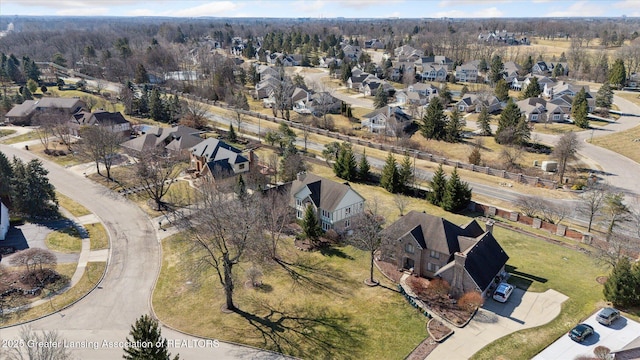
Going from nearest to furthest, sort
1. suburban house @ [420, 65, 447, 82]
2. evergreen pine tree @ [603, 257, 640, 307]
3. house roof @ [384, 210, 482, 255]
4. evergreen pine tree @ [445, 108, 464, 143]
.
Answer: evergreen pine tree @ [603, 257, 640, 307] → house roof @ [384, 210, 482, 255] → evergreen pine tree @ [445, 108, 464, 143] → suburban house @ [420, 65, 447, 82]

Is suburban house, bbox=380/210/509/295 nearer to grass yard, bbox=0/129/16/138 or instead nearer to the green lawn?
the green lawn

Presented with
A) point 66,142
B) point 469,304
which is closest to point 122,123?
point 66,142

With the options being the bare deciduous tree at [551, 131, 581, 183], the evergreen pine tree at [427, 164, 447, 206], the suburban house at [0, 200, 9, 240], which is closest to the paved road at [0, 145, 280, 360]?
the suburban house at [0, 200, 9, 240]

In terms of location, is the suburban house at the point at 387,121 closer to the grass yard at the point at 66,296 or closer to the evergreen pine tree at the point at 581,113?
the evergreen pine tree at the point at 581,113

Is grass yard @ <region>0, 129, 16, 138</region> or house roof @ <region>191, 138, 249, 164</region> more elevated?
house roof @ <region>191, 138, 249, 164</region>

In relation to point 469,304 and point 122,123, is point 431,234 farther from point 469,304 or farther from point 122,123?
point 122,123

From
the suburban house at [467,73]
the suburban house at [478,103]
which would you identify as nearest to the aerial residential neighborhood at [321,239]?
the suburban house at [478,103]
